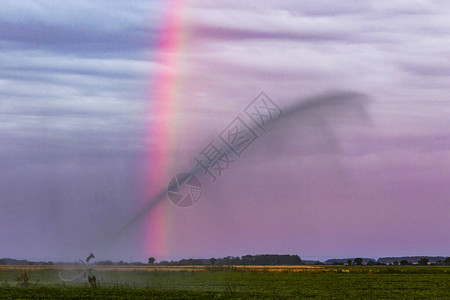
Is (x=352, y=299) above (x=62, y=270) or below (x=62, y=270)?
below

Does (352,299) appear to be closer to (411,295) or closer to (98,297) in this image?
(411,295)

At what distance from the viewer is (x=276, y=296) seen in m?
60.6

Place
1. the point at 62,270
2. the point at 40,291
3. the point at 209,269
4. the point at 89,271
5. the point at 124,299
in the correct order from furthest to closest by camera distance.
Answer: the point at 209,269, the point at 62,270, the point at 89,271, the point at 40,291, the point at 124,299

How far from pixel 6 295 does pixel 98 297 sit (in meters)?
8.10

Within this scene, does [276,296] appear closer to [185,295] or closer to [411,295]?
[185,295]

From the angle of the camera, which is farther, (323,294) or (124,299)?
(323,294)

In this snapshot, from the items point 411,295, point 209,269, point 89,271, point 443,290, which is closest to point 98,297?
point 89,271

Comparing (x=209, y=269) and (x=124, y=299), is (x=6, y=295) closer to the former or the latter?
(x=124, y=299)

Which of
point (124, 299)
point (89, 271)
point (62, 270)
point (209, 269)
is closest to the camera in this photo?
point (124, 299)

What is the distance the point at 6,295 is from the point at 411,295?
35.5m

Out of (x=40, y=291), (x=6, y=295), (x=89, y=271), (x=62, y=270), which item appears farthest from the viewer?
(x=62, y=270)

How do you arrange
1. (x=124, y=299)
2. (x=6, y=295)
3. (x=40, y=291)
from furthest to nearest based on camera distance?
(x=40, y=291)
(x=6, y=295)
(x=124, y=299)

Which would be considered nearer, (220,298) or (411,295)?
(220,298)

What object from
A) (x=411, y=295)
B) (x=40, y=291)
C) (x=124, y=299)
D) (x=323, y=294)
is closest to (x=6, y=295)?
(x=40, y=291)
